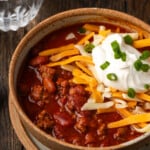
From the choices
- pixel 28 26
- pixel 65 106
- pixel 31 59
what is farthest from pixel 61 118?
pixel 28 26

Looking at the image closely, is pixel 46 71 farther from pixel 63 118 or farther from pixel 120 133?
pixel 120 133

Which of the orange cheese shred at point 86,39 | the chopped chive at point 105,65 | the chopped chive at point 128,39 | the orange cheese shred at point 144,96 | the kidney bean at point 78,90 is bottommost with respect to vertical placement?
the orange cheese shred at point 144,96

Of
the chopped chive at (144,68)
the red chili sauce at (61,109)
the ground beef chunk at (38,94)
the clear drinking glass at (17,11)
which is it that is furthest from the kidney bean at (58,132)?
the clear drinking glass at (17,11)

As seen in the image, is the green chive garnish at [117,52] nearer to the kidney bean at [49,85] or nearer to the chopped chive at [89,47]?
the chopped chive at [89,47]

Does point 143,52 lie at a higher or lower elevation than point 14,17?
lower

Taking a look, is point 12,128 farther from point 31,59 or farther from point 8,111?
point 31,59

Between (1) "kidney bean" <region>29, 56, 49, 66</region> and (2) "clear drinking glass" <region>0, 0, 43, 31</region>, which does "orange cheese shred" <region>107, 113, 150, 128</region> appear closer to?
(1) "kidney bean" <region>29, 56, 49, 66</region>
